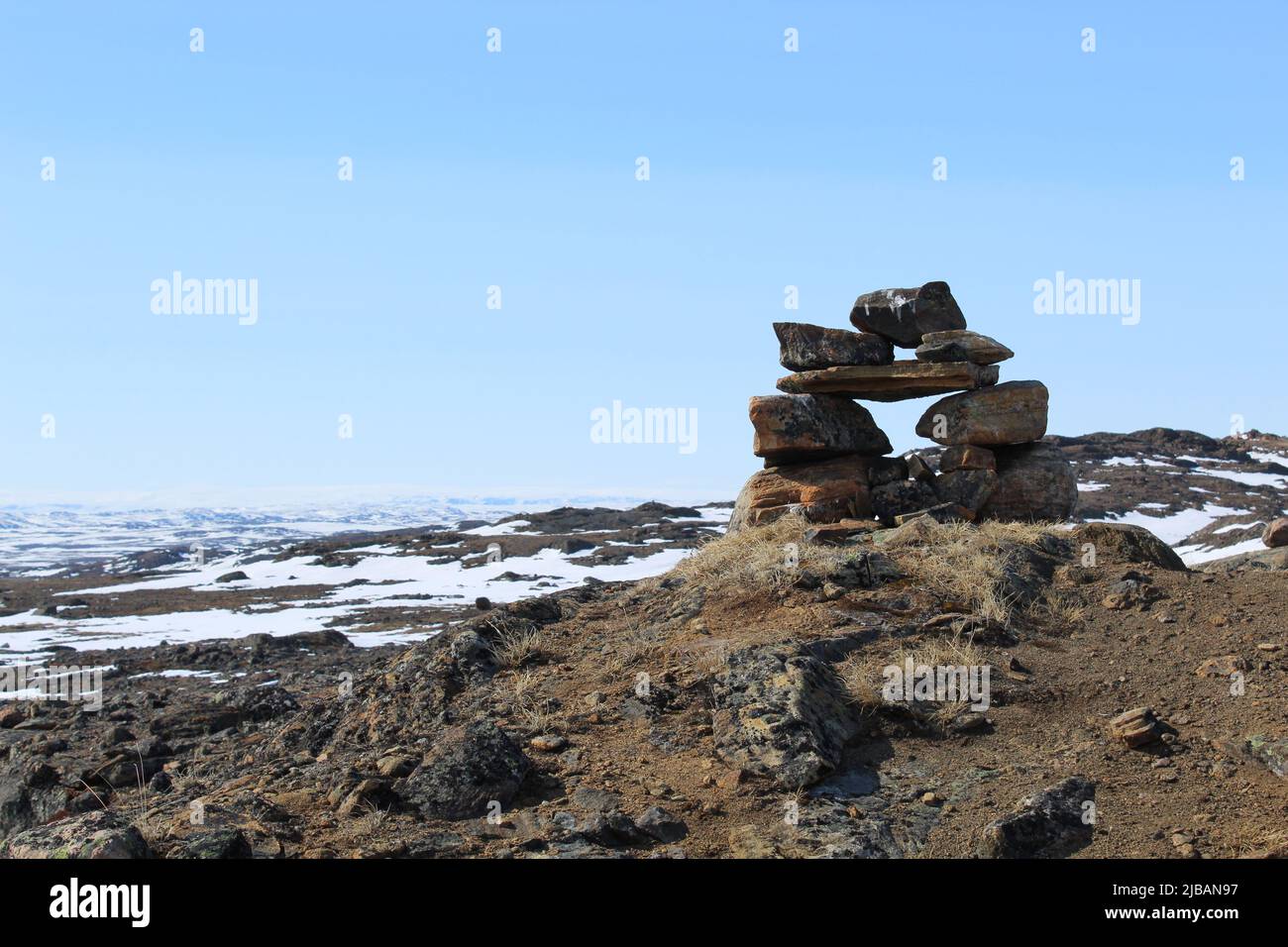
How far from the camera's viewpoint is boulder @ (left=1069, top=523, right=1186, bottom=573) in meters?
16.2

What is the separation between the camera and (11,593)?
231 feet

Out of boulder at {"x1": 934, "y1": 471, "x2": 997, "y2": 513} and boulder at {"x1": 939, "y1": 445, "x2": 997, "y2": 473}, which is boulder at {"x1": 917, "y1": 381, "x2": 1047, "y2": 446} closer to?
boulder at {"x1": 939, "y1": 445, "x2": 997, "y2": 473}

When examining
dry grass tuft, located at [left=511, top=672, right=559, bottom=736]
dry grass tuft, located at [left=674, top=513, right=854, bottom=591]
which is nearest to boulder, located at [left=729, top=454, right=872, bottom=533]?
dry grass tuft, located at [left=674, top=513, right=854, bottom=591]

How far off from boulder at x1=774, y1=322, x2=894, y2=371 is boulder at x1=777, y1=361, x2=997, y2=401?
18 cm

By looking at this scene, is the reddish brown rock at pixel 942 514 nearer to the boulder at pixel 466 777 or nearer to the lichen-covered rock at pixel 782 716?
the lichen-covered rock at pixel 782 716

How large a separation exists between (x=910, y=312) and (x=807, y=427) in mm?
2543

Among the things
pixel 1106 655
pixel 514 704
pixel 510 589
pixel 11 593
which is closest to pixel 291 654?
pixel 510 589

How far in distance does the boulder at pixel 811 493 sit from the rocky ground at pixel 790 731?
36.9 inches

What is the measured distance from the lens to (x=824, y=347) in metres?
18.3

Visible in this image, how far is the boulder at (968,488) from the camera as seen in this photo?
59.6 feet
